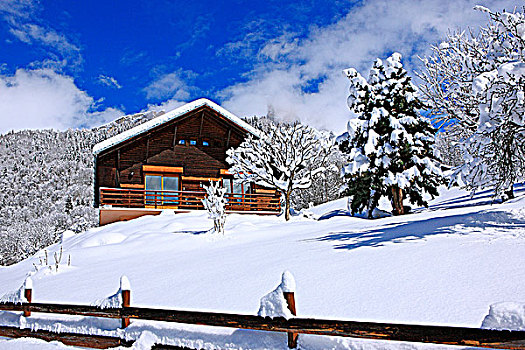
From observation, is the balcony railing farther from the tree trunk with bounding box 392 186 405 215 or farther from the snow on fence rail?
the snow on fence rail

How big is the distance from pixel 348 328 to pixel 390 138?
48.1 feet

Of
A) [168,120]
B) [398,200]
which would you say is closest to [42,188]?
[168,120]

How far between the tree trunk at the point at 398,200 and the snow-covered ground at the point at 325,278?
7.07 m

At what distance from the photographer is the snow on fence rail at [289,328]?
9.41 ft

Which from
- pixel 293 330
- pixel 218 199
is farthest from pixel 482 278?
pixel 218 199

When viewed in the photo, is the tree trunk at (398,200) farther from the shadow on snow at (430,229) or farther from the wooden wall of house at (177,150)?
the wooden wall of house at (177,150)

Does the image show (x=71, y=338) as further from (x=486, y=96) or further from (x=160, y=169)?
(x=160, y=169)

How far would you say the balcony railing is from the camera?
2066 centimetres

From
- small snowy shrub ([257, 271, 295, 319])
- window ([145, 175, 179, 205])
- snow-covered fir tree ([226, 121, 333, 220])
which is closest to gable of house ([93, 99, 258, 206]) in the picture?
window ([145, 175, 179, 205])

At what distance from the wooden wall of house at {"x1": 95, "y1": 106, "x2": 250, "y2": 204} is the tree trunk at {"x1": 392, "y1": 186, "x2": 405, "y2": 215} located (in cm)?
1077

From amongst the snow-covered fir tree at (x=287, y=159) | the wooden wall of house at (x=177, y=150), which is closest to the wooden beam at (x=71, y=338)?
the snow-covered fir tree at (x=287, y=159)

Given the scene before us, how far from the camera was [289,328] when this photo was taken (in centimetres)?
387

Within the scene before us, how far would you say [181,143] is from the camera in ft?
77.6

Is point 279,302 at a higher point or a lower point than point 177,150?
lower
